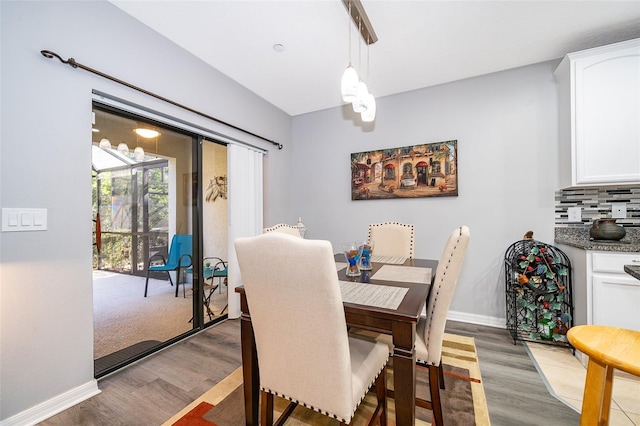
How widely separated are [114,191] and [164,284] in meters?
0.96

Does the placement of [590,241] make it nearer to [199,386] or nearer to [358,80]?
[358,80]

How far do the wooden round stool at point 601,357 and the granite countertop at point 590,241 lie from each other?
119 cm

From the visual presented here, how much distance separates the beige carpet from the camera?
1.99m

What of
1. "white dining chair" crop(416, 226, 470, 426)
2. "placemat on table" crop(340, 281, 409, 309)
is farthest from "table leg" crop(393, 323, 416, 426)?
"white dining chair" crop(416, 226, 470, 426)

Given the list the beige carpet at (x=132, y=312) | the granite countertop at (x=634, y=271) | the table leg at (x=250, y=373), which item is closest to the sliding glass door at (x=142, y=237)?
the beige carpet at (x=132, y=312)

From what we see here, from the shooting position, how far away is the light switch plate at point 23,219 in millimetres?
1422

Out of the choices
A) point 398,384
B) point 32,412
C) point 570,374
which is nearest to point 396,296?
point 398,384

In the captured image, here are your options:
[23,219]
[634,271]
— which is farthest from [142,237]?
[634,271]

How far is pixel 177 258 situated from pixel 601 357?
9.35ft

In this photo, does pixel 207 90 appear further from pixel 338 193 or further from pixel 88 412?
pixel 88 412

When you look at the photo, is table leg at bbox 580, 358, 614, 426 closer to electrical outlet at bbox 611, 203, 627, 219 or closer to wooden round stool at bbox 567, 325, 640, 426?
wooden round stool at bbox 567, 325, 640, 426

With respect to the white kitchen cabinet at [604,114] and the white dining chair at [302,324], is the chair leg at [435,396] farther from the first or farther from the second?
the white kitchen cabinet at [604,114]

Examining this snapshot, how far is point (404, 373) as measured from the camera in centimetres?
105

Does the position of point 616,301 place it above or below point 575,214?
below
